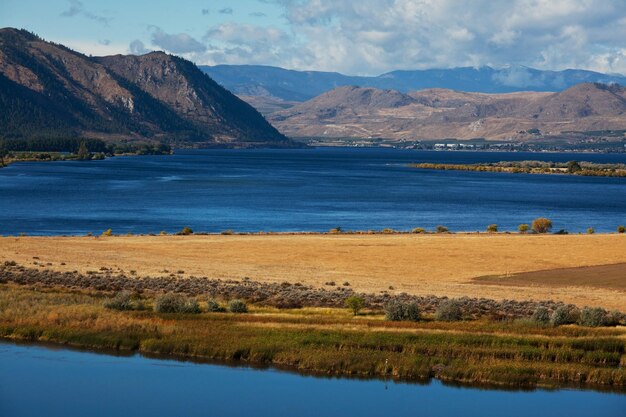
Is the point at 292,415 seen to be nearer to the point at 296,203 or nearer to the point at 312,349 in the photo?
the point at 312,349

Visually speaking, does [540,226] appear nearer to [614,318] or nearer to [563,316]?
[614,318]

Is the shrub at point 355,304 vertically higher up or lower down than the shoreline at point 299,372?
higher up

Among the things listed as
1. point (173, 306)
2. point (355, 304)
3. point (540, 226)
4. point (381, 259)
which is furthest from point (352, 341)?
point (540, 226)

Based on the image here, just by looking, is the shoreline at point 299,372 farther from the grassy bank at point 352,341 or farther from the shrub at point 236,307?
the shrub at point 236,307

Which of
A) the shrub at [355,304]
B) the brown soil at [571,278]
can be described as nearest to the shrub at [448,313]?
the shrub at [355,304]

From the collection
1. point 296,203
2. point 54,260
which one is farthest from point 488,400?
point 296,203

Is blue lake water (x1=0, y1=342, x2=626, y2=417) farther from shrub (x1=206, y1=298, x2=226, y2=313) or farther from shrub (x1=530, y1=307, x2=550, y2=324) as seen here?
shrub (x1=530, y1=307, x2=550, y2=324)

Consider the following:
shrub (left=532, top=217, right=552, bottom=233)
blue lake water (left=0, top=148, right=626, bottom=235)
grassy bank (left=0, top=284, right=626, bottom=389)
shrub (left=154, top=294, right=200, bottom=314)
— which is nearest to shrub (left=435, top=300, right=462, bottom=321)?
grassy bank (left=0, top=284, right=626, bottom=389)
